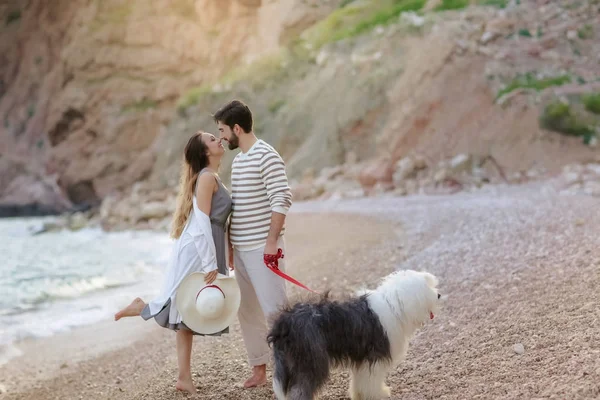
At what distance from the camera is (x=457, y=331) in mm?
5074

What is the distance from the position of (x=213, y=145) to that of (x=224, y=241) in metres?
0.67

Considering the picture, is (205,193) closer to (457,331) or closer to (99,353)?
(457,331)

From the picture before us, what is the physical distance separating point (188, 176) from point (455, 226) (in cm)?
717

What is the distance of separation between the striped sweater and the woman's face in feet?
0.55

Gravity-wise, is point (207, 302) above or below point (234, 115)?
below

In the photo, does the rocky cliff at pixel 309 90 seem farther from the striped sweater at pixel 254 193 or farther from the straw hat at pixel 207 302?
the straw hat at pixel 207 302

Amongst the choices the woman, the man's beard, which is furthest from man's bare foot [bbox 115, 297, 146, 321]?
the man's beard

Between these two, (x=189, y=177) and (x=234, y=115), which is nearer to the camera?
(x=234, y=115)

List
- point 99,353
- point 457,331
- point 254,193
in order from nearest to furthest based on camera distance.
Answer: point 254,193 → point 457,331 → point 99,353

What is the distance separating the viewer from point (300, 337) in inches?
143

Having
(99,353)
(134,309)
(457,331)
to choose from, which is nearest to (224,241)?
(134,309)

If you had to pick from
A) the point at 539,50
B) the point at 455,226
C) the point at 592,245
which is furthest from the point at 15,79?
the point at 592,245

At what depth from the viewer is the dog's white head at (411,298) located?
3836 millimetres

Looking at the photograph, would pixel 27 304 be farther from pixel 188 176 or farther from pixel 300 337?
pixel 300 337
